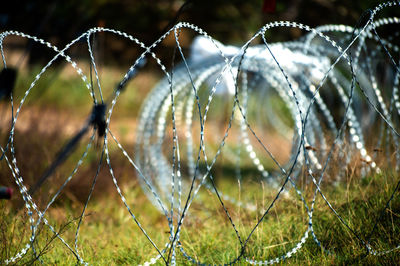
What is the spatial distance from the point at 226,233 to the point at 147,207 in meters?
1.67

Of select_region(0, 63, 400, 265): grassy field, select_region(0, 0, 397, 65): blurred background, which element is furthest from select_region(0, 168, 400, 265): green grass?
select_region(0, 0, 397, 65): blurred background

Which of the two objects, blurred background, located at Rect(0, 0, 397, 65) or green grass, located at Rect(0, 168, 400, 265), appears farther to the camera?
blurred background, located at Rect(0, 0, 397, 65)

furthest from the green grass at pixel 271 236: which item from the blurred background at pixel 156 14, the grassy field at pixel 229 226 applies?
the blurred background at pixel 156 14

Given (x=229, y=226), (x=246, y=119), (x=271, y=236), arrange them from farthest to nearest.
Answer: (x=229, y=226)
(x=271, y=236)
(x=246, y=119)

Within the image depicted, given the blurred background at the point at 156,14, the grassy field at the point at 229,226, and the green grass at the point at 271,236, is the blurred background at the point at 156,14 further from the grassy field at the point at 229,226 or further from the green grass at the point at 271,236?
the green grass at the point at 271,236

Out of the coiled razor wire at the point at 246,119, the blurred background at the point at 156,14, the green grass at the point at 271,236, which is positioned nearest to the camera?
the coiled razor wire at the point at 246,119

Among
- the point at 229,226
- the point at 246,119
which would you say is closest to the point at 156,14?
the point at 229,226

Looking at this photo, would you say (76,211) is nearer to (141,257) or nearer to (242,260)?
(141,257)

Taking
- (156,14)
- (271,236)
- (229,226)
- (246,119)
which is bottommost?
(229,226)

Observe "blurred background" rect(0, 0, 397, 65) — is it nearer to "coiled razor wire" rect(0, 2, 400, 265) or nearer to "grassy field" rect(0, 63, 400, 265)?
"coiled razor wire" rect(0, 2, 400, 265)

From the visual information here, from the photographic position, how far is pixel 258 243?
3.01m

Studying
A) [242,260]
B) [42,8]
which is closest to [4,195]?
[242,260]

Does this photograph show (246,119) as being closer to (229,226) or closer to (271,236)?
(271,236)

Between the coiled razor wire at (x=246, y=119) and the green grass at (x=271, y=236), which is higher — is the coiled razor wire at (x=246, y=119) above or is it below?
above
